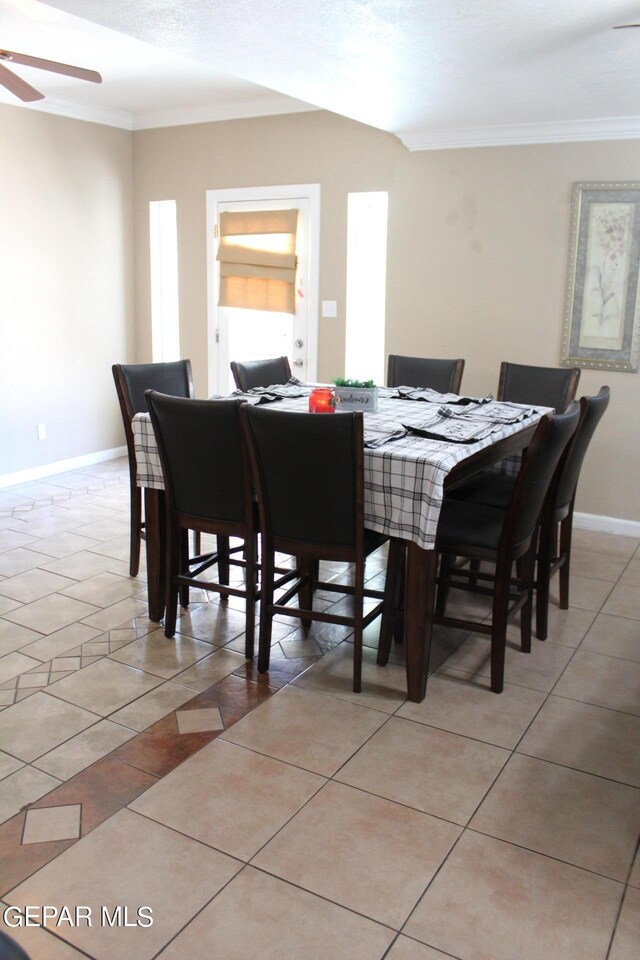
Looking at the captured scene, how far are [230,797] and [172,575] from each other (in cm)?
112

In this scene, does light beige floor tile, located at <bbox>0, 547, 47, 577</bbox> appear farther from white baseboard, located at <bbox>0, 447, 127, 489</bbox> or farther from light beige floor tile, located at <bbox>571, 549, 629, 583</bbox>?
light beige floor tile, located at <bbox>571, 549, 629, 583</bbox>

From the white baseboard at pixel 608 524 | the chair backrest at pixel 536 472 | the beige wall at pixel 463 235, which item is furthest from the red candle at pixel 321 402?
the white baseboard at pixel 608 524

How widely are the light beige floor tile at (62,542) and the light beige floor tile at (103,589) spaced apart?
447mm

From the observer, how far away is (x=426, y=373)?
15.3 ft

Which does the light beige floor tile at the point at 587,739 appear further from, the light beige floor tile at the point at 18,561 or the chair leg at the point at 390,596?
the light beige floor tile at the point at 18,561

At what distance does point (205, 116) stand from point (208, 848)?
5.22m

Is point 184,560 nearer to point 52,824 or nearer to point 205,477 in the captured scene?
point 205,477

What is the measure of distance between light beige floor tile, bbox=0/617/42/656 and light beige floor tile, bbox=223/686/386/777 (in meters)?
1.08

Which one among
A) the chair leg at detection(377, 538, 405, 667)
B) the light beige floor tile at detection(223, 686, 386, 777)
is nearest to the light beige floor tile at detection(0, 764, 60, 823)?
the light beige floor tile at detection(223, 686, 386, 777)

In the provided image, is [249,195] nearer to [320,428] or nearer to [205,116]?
[205,116]

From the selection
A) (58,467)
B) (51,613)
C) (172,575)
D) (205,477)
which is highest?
(205,477)

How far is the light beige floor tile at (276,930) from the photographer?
1774 mm

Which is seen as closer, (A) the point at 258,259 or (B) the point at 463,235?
(B) the point at 463,235

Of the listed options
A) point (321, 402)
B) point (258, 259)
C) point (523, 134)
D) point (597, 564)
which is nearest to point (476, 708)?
point (321, 402)
